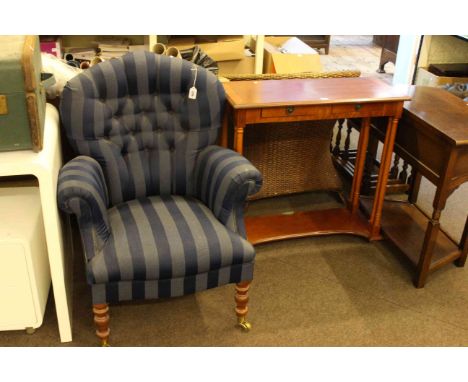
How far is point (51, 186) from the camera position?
5.30 feet

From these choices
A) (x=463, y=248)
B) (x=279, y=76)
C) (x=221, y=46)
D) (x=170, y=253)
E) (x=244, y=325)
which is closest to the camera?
(x=170, y=253)

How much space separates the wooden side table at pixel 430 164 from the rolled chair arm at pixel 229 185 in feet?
2.45

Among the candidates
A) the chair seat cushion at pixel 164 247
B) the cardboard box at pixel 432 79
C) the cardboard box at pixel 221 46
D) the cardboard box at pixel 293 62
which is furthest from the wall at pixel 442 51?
the chair seat cushion at pixel 164 247

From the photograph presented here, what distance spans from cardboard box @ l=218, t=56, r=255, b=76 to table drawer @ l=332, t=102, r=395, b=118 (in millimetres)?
1171

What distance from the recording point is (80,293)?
2.12 m

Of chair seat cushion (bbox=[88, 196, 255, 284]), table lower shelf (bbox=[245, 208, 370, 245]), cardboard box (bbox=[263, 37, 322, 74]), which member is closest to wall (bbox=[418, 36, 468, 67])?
cardboard box (bbox=[263, 37, 322, 74])

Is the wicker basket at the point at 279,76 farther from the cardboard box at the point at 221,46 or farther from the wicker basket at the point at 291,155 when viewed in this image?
the cardboard box at the point at 221,46

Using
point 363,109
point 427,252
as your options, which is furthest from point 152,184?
point 427,252

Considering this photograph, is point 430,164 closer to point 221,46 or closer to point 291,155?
point 291,155

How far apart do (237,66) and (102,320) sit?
1.96m

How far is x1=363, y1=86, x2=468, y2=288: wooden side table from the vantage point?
196 centimetres

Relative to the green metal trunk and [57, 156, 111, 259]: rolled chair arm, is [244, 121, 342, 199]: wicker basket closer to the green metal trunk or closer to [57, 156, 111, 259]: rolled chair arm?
[57, 156, 111, 259]: rolled chair arm

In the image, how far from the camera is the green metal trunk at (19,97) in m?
1.50

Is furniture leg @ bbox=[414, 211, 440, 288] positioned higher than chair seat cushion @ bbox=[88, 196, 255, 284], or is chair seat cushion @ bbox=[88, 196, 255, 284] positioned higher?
chair seat cushion @ bbox=[88, 196, 255, 284]
